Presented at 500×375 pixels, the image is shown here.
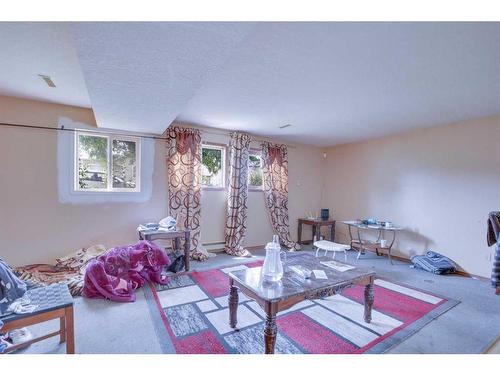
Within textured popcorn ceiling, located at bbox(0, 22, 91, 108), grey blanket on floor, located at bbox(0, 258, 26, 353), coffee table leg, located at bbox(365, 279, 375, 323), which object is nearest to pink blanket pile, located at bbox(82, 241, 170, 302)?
grey blanket on floor, located at bbox(0, 258, 26, 353)

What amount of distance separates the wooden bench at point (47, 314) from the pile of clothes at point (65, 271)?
92cm

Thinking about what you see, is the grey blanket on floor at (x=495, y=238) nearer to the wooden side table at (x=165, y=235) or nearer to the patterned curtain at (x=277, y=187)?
the patterned curtain at (x=277, y=187)

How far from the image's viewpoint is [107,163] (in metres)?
3.60

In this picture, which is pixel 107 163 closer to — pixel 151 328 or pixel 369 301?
pixel 151 328

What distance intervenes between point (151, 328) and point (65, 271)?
5.85 ft

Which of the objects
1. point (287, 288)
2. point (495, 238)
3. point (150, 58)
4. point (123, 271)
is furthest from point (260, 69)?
point (495, 238)

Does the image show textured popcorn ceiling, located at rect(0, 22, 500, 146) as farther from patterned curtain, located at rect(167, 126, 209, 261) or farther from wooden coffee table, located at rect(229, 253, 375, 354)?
wooden coffee table, located at rect(229, 253, 375, 354)

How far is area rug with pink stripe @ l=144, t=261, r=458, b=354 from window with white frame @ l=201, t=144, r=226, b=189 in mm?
1961

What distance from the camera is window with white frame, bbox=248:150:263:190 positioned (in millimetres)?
4883

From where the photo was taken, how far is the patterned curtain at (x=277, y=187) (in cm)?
488

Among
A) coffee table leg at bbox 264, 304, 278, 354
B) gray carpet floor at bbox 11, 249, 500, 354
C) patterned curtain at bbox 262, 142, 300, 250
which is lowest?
gray carpet floor at bbox 11, 249, 500, 354

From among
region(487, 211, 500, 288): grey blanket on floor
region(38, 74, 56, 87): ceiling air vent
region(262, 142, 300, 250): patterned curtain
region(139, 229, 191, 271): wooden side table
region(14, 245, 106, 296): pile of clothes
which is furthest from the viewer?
region(262, 142, 300, 250): patterned curtain

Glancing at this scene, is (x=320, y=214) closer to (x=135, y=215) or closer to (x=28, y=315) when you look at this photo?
(x=135, y=215)

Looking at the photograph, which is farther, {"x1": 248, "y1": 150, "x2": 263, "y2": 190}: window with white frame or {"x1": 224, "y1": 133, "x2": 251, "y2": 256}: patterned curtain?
{"x1": 248, "y1": 150, "x2": 263, "y2": 190}: window with white frame
